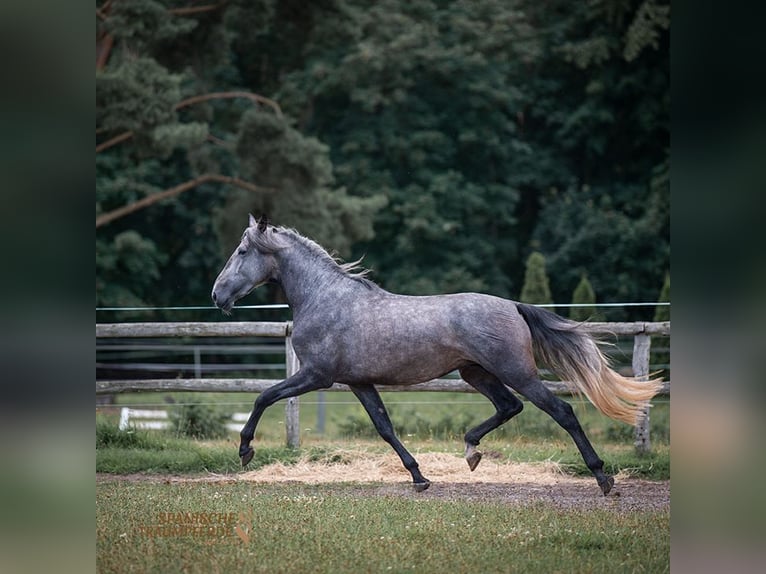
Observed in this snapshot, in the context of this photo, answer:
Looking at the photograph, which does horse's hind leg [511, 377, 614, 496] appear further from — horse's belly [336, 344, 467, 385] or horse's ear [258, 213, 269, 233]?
horse's ear [258, 213, 269, 233]

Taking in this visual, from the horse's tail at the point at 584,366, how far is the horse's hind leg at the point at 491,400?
0.40 meters

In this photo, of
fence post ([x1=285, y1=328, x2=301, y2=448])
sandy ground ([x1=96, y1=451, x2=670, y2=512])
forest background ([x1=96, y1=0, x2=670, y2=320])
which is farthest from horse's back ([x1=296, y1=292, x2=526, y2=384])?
forest background ([x1=96, y1=0, x2=670, y2=320])

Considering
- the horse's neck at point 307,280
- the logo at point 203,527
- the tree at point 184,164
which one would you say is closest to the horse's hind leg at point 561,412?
the horse's neck at point 307,280

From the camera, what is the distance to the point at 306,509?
580cm

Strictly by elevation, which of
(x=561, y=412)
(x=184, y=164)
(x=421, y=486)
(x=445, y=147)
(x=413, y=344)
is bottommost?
(x=421, y=486)

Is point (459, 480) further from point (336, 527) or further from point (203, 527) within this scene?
point (203, 527)

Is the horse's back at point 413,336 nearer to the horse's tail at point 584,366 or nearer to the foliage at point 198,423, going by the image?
the horse's tail at point 584,366

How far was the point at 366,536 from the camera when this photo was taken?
203 inches

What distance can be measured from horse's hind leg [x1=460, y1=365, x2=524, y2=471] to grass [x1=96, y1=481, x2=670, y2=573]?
686 millimetres

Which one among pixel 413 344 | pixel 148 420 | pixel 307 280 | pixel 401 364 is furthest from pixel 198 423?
pixel 413 344

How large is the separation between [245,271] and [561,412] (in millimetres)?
2563
